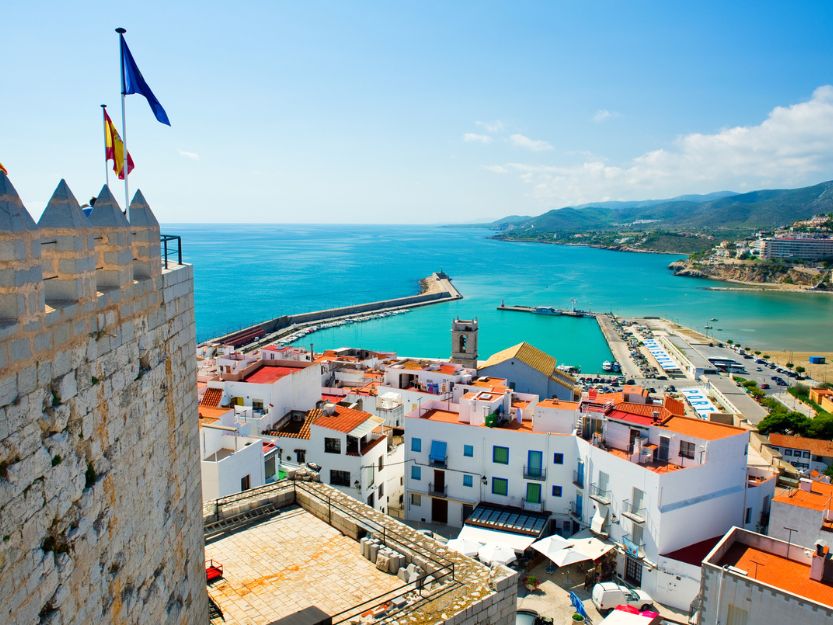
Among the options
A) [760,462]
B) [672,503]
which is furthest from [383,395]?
[760,462]

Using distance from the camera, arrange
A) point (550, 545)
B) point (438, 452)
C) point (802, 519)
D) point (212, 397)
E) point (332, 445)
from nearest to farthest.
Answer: point (802, 519), point (550, 545), point (332, 445), point (438, 452), point (212, 397)

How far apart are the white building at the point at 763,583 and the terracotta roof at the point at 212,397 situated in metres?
20.1

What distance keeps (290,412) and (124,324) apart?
973 inches

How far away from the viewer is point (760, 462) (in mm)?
32531

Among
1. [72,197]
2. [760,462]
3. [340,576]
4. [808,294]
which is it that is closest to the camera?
[72,197]

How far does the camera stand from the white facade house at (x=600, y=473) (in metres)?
20.7

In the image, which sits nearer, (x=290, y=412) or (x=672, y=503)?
(x=672, y=503)

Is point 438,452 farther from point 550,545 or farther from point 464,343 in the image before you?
point 464,343

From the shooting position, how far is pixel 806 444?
35.0 m

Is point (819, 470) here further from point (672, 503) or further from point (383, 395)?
point (383, 395)

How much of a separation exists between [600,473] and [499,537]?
171 inches

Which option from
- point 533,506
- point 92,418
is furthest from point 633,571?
point 92,418

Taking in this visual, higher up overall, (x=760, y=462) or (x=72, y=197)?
(x=72, y=197)

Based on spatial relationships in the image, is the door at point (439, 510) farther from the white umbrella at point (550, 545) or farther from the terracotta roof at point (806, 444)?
the terracotta roof at point (806, 444)
